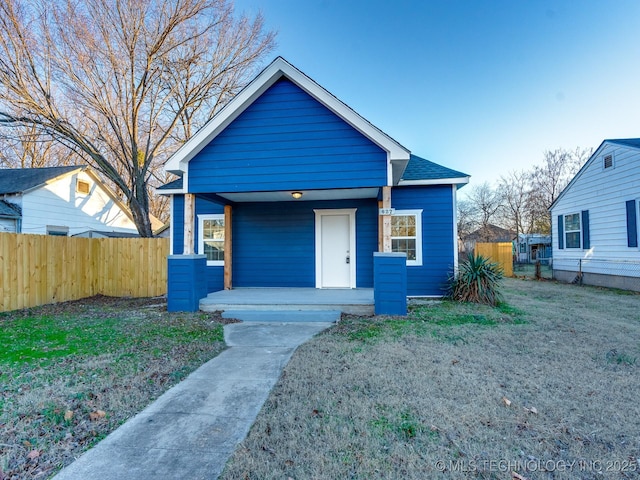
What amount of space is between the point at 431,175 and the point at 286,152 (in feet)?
12.9

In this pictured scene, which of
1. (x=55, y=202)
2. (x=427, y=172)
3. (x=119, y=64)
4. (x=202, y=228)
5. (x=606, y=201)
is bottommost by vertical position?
(x=202, y=228)

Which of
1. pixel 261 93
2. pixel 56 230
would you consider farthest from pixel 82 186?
pixel 261 93

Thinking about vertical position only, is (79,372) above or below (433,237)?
below

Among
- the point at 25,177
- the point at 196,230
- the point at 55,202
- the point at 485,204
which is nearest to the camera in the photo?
the point at 196,230

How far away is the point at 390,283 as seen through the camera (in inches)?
252

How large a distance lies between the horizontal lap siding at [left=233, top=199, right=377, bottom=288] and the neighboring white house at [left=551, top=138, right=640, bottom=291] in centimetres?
823

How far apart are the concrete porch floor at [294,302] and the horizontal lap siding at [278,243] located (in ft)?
4.07

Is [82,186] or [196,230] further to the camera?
[82,186]

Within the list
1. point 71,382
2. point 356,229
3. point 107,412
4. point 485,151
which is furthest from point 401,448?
point 485,151

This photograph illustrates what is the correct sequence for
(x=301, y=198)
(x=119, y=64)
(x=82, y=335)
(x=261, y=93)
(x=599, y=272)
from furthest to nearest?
1. (x=599, y=272)
2. (x=119, y=64)
3. (x=301, y=198)
4. (x=261, y=93)
5. (x=82, y=335)

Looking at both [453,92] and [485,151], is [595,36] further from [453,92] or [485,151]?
[485,151]

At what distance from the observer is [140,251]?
991 centimetres

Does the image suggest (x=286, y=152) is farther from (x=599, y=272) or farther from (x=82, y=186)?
(x=82, y=186)

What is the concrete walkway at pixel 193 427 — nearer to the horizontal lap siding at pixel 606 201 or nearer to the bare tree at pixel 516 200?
the horizontal lap siding at pixel 606 201
